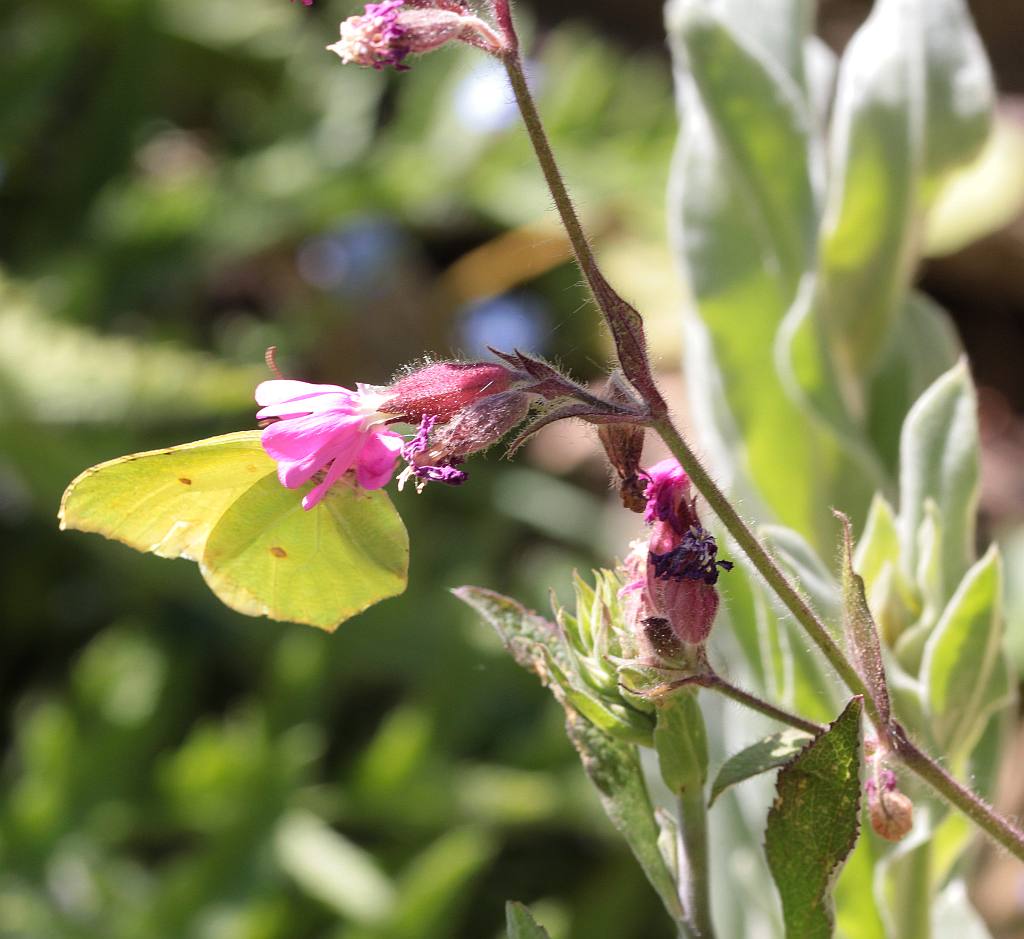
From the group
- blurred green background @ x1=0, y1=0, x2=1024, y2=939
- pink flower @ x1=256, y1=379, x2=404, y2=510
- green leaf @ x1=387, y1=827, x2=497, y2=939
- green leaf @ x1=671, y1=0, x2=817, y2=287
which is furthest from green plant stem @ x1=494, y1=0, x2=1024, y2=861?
green leaf @ x1=387, y1=827, x2=497, y2=939

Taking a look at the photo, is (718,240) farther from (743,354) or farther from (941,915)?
(941,915)

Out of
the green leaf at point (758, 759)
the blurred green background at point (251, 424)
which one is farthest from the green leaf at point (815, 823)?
the blurred green background at point (251, 424)

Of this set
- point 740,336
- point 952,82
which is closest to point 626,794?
point 740,336

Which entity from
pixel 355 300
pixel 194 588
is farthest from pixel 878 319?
pixel 355 300

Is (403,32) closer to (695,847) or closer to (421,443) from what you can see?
(421,443)

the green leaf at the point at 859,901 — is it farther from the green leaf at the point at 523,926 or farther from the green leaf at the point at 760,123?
the green leaf at the point at 760,123
